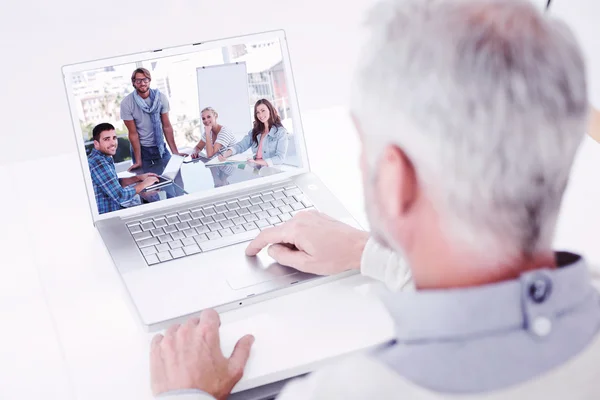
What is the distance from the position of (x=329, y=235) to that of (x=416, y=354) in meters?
0.54

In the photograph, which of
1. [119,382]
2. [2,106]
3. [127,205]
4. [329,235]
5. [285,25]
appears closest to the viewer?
[119,382]

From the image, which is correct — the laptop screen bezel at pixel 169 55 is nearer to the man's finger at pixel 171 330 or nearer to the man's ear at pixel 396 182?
the man's finger at pixel 171 330

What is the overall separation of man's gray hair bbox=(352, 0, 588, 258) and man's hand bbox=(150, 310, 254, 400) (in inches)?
16.8

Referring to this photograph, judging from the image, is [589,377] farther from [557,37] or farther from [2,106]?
[2,106]

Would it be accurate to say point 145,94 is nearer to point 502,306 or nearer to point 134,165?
point 134,165

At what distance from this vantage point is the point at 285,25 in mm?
2049

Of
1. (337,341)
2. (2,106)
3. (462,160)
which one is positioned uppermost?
(2,106)

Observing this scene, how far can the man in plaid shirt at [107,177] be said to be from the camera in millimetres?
1333

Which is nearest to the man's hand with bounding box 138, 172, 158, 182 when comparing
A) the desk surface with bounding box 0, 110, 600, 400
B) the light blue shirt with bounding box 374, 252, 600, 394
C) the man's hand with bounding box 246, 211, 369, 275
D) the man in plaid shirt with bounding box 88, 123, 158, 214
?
the man in plaid shirt with bounding box 88, 123, 158, 214

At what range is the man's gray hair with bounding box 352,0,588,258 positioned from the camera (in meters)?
0.63

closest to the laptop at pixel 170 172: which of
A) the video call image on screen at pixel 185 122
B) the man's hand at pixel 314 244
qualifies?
the video call image on screen at pixel 185 122

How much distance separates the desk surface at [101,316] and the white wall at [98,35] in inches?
21.7

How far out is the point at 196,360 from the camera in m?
0.99

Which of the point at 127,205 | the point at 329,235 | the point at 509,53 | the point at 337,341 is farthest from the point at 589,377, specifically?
the point at 127,205
